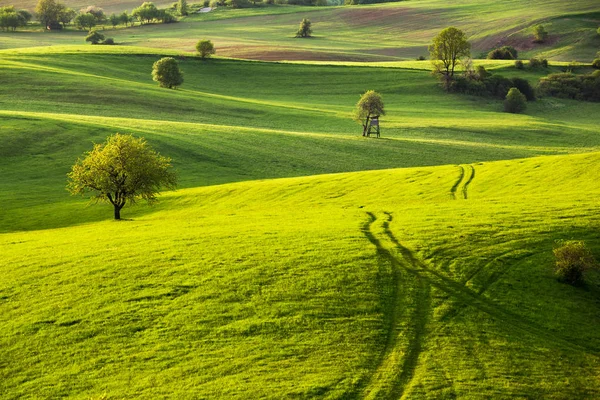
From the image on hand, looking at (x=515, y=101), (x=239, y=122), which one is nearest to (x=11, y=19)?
(x=239, y=122)

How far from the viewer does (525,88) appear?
389ft

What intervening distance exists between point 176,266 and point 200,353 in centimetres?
680

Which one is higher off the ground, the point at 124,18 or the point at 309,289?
the point at 124,18

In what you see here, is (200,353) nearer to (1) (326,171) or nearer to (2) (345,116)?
(1) (326,171)

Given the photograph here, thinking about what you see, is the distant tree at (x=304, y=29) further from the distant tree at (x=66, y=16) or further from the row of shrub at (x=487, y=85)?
the row of shrub at (x=487, y=85)

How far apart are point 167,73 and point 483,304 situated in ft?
301

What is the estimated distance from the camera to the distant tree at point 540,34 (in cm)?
15675

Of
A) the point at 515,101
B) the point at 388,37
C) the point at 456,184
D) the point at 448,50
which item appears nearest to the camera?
the point at 456,184

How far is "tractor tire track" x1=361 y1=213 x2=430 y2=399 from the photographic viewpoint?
767 inches

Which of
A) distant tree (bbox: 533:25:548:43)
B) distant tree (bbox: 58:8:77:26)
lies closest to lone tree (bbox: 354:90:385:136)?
distant tree (bbox: 533:25:548:43)

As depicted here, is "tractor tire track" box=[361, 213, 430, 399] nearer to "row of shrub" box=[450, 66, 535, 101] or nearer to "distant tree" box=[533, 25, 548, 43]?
"row of shrub" box=[450, 66, 535, 101]

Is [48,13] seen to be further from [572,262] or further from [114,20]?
[572,262]

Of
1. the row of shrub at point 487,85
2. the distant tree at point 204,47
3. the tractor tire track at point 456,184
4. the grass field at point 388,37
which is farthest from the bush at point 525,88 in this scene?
the tractor tire track at point 456,184

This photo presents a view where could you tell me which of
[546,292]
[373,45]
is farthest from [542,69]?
[546,292]
